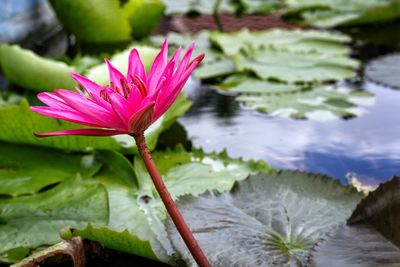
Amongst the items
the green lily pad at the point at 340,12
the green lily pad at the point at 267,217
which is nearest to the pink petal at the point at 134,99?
the green lily pad at the point at 267,217

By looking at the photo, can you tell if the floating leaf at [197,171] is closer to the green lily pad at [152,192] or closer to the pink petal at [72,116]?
the green lily pad at [152,192]

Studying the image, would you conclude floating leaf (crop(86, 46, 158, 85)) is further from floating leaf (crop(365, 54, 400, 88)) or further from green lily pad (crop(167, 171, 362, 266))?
floating leaf (crop(365, 54, 400, 88))

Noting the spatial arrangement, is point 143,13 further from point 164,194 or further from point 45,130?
point 164,194

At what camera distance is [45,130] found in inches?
40.6

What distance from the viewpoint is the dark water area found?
1202 mm

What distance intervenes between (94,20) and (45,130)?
1.35 meters

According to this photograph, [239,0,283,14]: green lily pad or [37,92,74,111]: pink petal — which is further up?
[37,92,74,111]: pink petal

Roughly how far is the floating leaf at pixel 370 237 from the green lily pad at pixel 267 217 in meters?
0.03

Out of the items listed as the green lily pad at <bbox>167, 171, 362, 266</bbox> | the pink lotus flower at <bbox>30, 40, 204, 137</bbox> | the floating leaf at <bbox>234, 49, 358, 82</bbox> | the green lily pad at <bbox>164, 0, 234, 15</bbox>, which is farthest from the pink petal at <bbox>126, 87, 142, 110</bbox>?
the green lily pad at <bbox>164, 0, 234, 15</bbox>

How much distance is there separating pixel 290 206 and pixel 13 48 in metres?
0.97

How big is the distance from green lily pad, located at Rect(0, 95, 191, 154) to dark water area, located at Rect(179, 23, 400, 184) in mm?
277

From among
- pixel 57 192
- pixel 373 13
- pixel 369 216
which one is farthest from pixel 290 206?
pixel 373 13

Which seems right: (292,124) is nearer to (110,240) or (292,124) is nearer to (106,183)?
(106,183)

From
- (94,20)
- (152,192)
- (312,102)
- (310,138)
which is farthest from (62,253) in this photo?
(94,20)
